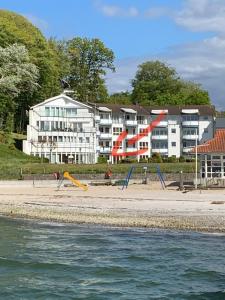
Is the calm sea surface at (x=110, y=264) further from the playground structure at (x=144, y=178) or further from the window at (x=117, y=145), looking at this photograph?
the window at (x=117, y=145)

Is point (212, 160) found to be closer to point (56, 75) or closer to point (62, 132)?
point (62, 132)

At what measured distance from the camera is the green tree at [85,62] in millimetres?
110438

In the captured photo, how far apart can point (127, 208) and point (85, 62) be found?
77.8 meters

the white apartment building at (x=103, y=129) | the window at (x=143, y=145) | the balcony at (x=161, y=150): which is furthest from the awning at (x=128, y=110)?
the balcony at (x=161, y=150)

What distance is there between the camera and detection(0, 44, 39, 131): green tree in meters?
82.7

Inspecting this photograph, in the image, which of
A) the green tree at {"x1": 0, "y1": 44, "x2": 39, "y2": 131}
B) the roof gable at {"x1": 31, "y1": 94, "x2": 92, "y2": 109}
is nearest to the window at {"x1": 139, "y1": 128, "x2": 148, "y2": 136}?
the roof gable at {"x1": 31, "y1": 94, "x2": 92, "y2": 109}

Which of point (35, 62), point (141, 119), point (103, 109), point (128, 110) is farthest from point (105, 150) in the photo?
point (35, 62)

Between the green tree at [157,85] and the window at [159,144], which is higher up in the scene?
the green tree at [157,85]

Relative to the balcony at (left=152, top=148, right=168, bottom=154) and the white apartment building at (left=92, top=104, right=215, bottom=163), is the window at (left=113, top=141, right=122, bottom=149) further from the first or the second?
the balcony at (left=152, top=148, right=168, bottom=154)

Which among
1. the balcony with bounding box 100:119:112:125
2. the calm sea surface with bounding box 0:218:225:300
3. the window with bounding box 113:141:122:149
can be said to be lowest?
the calm sea surface with bounding box 0:218:225:300

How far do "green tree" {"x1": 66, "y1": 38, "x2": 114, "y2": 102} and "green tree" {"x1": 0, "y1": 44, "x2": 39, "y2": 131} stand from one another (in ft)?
79.7

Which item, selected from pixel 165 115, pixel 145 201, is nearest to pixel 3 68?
pixel 165 115

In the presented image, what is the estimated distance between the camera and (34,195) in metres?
47.9

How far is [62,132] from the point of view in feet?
295
